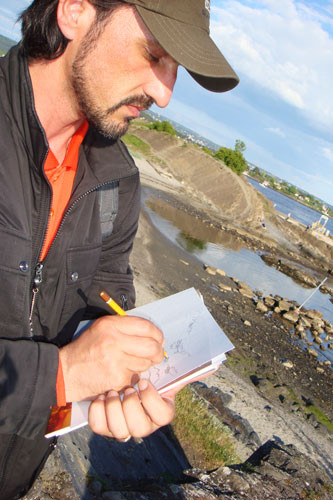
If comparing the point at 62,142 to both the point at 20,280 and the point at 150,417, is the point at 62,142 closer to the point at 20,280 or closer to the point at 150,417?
the point at 20,280

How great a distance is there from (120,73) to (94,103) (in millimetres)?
209

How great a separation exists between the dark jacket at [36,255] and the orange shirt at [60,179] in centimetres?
4

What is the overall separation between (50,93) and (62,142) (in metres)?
0.30

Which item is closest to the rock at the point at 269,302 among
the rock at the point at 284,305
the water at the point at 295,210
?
the rock at the point at 284,305

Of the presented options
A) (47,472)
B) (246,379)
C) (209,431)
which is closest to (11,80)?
(47,472)

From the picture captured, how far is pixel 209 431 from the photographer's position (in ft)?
17.8

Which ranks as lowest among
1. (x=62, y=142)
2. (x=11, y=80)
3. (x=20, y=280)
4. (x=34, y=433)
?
(x=34, y=433)

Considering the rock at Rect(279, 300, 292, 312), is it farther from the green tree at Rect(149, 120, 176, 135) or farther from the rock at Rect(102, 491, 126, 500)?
the green tree at Rect(149, 120, 176, 135)

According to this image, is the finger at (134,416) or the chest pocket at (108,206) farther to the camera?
the chest pocket at (108,206)

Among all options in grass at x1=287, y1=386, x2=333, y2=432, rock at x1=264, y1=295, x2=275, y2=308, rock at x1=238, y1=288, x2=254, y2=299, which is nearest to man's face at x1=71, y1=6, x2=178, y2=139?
grass at x1=287, y1=386, x2=333, y2=432

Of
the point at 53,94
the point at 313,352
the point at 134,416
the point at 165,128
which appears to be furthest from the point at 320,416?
the point at 165,128

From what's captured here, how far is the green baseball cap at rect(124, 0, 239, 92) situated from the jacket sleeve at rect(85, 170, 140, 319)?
80 centimetres

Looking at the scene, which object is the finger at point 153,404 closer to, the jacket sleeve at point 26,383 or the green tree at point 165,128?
the jacket sleeve at point 26,383

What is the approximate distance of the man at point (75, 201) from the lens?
139 cm
